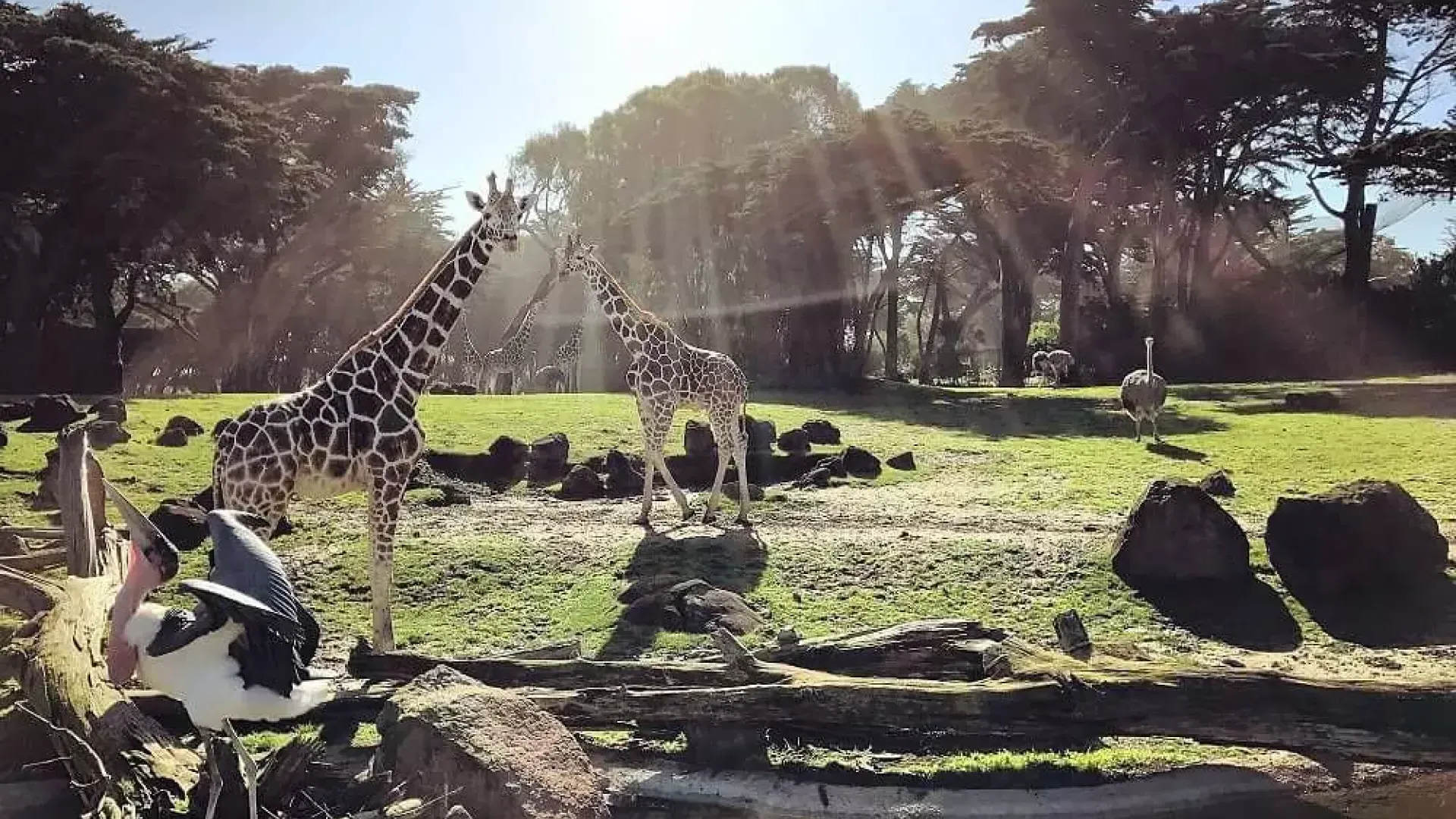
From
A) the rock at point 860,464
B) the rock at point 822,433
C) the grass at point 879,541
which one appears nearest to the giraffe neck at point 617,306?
the grass at point 879,541

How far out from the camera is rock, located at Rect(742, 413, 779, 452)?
16.6m

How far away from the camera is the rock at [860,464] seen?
51.8 feet

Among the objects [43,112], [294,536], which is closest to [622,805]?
[294,536]

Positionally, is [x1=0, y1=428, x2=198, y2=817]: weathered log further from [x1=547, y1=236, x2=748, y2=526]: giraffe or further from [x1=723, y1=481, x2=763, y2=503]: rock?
[x1=723, y1=481, x2=763, y2=503]: rock

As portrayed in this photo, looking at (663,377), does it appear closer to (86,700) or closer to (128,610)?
(86,700)

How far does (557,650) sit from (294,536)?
19.1ft

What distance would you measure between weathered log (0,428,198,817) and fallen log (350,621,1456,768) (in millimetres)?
1949

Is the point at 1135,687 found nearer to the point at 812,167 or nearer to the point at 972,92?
the point at 812,167

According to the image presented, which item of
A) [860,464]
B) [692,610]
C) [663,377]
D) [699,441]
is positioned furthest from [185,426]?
[692,610]

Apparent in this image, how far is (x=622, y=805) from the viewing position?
224 inches

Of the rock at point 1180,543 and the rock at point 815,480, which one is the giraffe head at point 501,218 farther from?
the rock at point 815,480

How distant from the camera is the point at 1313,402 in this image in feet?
77.0

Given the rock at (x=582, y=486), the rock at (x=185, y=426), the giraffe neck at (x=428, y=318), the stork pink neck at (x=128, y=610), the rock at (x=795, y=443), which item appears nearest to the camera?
the stork pink neck at (x=128, y=610)

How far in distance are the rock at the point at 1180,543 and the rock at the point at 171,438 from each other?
44.3ft
